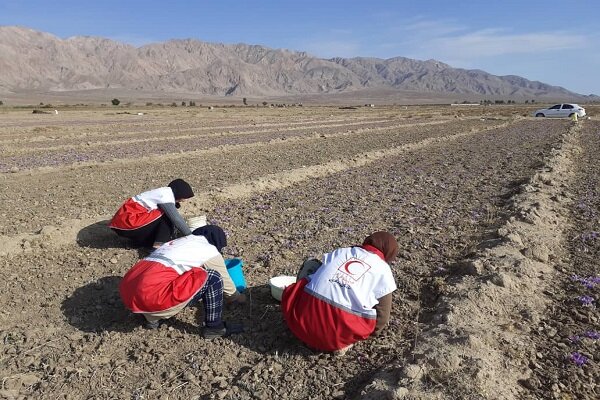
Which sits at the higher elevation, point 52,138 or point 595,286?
point 595,286

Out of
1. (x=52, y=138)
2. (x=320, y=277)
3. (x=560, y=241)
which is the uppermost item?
(x=320, y=277)

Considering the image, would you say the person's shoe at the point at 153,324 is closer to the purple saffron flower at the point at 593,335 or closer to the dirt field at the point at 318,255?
the dirt field at the point at 318,255

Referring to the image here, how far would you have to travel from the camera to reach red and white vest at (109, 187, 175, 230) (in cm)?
616

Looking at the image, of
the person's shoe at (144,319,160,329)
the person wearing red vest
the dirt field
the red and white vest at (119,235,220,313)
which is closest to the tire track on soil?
the dirt field

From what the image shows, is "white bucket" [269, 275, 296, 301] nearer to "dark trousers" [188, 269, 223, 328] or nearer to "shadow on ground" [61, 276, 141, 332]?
"dark trousers" [188, 269, 223, 328]

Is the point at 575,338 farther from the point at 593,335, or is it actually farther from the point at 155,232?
the point at 155,232

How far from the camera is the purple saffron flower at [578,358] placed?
4031mm

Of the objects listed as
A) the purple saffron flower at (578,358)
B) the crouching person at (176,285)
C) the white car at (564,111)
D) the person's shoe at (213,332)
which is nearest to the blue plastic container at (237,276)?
the crouching person at (176,285)

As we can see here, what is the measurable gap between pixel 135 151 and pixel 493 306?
14956 mm

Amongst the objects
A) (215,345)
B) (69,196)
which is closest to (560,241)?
(215,345)

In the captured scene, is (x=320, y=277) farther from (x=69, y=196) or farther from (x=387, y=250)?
(x=69, y=196)

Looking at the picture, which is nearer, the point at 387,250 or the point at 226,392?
the point at 226,392

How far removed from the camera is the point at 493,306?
16.0 ft

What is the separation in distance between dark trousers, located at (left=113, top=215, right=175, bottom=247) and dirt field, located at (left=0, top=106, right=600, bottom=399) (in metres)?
0.34
